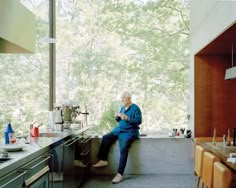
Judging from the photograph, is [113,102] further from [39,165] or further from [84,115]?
[39,165]

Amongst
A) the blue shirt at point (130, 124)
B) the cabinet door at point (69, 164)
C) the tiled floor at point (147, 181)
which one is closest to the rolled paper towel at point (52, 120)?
the cabinet door at point (69, 164)

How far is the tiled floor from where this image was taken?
5090 millimetres

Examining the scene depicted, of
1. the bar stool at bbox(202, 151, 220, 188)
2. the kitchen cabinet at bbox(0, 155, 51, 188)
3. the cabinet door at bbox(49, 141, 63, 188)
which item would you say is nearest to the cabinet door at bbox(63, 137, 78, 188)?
the cabinet door at bbox(49, 141, 63, 188)

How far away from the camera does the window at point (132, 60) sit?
6.36 m

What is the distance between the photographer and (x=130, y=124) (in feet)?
18.8

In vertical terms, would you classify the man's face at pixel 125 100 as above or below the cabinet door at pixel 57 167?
above

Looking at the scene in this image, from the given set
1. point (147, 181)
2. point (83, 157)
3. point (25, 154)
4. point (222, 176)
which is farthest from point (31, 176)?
point (147, 181)

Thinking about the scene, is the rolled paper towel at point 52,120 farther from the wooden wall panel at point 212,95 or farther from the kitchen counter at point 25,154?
the wooden wall panel at point 212,95

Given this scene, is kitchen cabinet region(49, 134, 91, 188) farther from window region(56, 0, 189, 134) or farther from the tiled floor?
window region(56, 0, 189, 134)

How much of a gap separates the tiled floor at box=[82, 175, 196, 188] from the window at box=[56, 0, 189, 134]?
103 centimetres

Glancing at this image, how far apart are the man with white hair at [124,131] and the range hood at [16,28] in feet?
8.15

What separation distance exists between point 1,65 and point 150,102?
308 centimetres

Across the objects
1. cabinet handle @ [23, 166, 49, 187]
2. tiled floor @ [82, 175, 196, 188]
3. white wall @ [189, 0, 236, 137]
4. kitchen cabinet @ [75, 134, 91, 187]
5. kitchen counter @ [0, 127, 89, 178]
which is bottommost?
tiled floor @ [82, 175, 196, 188]

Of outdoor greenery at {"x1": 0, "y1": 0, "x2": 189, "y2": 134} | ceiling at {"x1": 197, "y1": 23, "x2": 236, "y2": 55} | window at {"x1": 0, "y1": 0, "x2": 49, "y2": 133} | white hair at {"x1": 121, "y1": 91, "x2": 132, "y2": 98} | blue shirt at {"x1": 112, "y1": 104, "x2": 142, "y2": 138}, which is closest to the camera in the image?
ceiling at {"x1": 197, "y1": 23, "x2": 236, "y2": 55}
